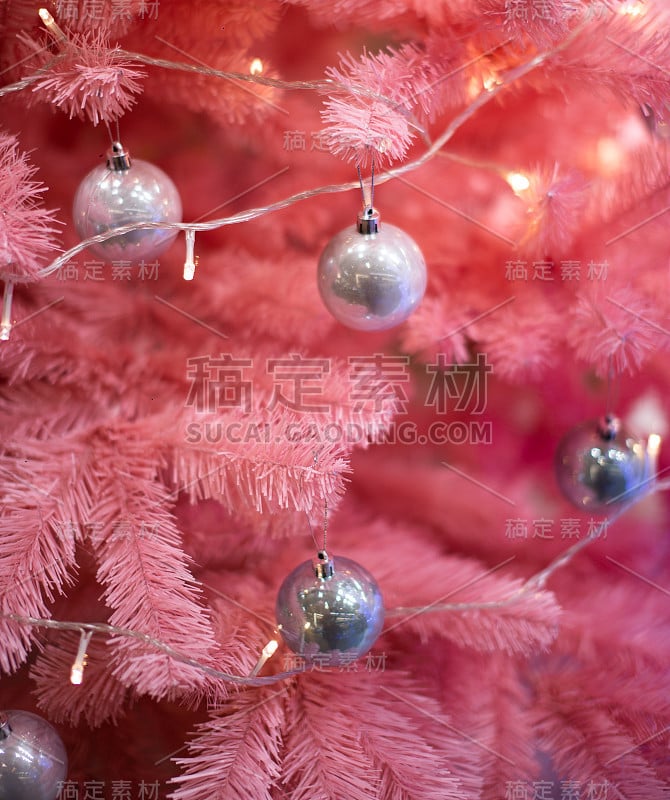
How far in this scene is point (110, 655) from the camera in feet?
2.15

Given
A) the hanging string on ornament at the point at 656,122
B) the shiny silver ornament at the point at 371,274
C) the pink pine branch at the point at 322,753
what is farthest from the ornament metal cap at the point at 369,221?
the pink pine branch at the point at 322,753

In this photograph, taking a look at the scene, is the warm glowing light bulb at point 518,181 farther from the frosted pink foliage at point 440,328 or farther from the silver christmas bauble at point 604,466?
the silver christmas bauble at point 604,466

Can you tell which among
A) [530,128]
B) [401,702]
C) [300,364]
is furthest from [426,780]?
[530,128]

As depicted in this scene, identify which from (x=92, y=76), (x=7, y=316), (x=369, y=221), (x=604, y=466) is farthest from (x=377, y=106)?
(x=604, y=466)

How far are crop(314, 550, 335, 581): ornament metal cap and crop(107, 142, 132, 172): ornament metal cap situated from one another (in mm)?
345

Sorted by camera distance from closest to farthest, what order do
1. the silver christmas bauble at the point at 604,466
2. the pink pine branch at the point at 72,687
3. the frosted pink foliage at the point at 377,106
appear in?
the frosted pink foliage at the point at 377,106 < the pink pine branch at the point at 72,687 < the silver christmas bauble at the point at 604,466

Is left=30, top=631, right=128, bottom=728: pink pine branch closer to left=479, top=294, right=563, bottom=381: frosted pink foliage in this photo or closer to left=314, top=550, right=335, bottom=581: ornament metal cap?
left=314, top=550, right=335, bottom=581: ornament metal cap

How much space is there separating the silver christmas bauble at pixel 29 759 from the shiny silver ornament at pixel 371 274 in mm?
407

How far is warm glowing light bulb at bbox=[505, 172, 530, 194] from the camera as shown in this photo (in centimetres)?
70

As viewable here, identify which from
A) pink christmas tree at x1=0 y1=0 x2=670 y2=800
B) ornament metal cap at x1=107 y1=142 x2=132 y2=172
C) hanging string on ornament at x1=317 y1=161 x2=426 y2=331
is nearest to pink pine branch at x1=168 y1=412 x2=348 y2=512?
pink christmas tree at x1=0 y1=0 x2=670 y2=800

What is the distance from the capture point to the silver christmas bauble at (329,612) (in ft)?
1.96

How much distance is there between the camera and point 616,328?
693mm

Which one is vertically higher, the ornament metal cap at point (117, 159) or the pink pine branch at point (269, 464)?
the ornament metal cap at point (117, 159)

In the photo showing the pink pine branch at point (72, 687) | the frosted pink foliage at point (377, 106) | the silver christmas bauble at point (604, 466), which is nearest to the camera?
the frosted pink foliage at point (377, 106)
